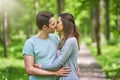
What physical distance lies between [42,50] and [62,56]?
0.95ft

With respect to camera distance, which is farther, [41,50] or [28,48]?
[41,50]

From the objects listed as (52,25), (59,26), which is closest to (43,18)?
(52,25)

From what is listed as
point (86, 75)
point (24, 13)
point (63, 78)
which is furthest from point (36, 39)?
point (24, 13)

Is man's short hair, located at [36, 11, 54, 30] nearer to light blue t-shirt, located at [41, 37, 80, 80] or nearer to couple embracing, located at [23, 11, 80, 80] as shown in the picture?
couple embracing, located at [23, 11, 80, 80]

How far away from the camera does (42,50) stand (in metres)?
5.95

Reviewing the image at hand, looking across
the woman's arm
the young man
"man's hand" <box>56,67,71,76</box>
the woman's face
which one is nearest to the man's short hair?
the young man

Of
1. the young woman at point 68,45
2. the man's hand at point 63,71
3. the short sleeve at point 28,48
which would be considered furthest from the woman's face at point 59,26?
the man's hand at point 63,71

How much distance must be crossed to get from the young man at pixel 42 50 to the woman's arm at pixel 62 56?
0.07 m

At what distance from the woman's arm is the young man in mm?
69

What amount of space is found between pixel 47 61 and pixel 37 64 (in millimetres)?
151

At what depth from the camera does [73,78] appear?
607 cm

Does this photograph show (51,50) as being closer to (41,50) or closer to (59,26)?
(41,50)

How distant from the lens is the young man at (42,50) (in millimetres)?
5832

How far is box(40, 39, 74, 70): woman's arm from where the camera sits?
5887 mm
